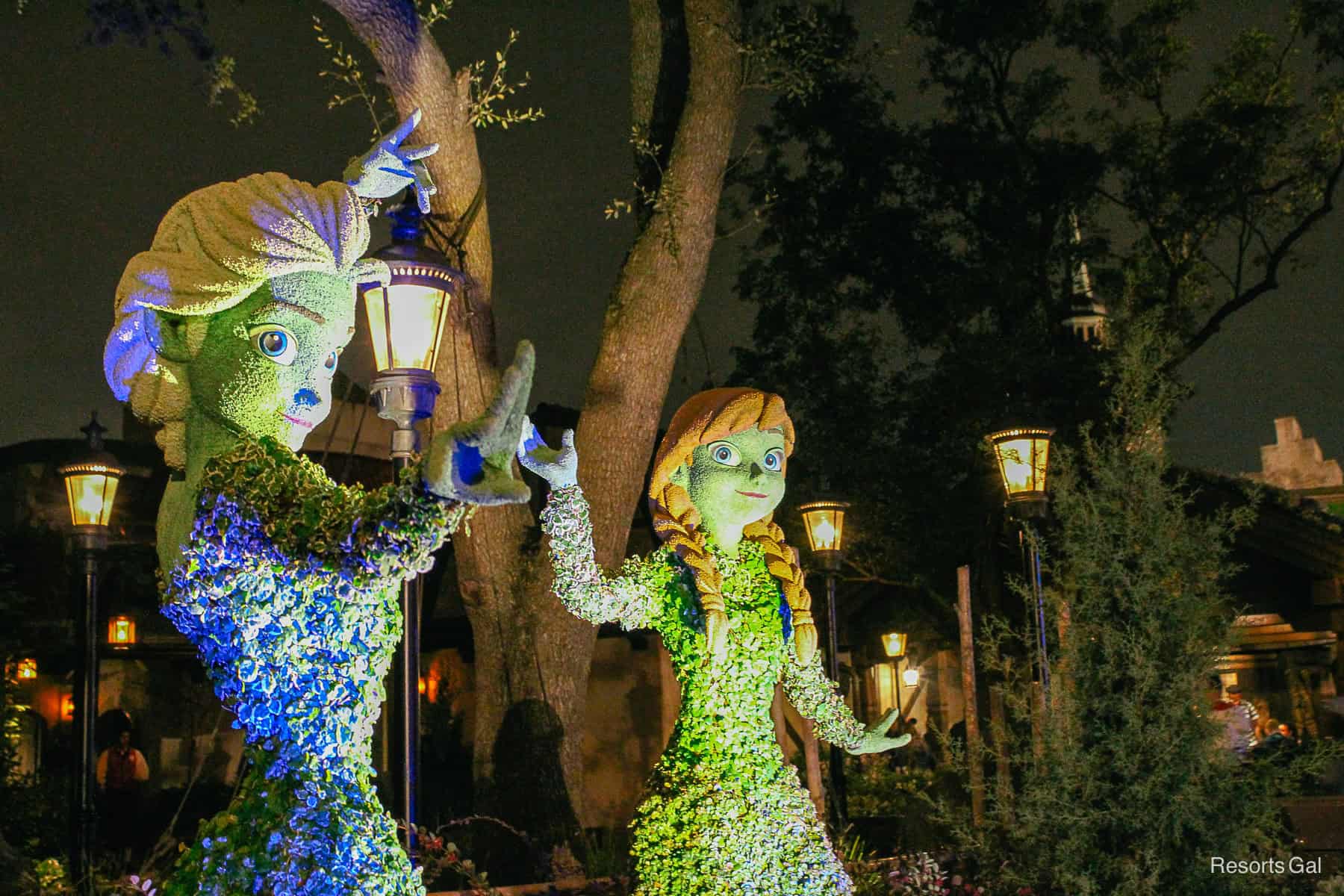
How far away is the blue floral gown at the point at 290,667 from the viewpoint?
292cm

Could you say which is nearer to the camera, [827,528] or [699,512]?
[699,512]

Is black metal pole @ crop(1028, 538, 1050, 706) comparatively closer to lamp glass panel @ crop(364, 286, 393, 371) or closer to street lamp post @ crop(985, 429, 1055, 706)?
street lamp post @ crop(985, 429, 1055, 706)

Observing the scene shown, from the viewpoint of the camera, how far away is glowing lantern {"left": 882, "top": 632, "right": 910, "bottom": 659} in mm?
20750

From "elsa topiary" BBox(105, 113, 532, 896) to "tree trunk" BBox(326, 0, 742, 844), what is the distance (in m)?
3.78

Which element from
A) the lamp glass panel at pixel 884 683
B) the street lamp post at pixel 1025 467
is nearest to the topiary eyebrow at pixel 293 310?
the street lamp post at pixel 1025 467

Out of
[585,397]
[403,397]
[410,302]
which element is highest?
[585,397]

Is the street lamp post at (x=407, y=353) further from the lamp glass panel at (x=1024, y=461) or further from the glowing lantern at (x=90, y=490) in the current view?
the lamp glass panel at (x=1024, y=461)

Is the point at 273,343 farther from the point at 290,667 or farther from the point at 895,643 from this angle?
the point at 895,643

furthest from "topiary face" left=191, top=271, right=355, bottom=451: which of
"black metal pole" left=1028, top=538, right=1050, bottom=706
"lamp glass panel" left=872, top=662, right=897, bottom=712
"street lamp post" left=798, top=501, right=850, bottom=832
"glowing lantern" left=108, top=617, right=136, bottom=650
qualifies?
"lamp glass panel" left=872, top=662, right=897, bottom=712

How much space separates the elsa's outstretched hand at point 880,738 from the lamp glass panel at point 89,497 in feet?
17.7

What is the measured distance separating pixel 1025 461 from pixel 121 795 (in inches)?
289

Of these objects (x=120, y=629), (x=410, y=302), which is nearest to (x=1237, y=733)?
(x=410, y=302)

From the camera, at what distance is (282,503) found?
298cm

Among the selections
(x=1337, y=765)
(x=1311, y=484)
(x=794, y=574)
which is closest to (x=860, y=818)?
(x=1337, y=765)
